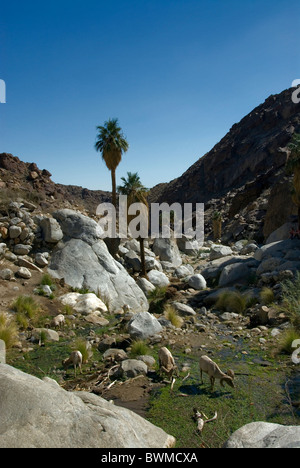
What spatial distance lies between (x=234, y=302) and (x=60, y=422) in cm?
1113

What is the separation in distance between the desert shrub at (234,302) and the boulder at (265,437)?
9.98 m

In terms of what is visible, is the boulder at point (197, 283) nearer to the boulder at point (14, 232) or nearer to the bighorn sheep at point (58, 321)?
the bighorn sheep at point (58, 321)

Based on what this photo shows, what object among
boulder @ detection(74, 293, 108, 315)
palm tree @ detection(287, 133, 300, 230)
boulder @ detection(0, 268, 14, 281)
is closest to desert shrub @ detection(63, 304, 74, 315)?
boulder @ detection(74, 293, 108, 315)

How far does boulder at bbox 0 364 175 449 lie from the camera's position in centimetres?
313

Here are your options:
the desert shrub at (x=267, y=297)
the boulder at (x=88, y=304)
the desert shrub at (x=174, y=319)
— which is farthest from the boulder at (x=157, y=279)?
the desert shrub at (x=174, y=319)

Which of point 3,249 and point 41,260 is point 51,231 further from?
point 3,249

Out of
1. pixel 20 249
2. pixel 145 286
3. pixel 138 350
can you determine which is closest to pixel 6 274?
pixel 20 249

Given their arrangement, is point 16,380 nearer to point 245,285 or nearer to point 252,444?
point 252,444

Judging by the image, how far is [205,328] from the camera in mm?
11125

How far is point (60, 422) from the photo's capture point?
3342 millimetres

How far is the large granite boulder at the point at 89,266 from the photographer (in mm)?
13719
